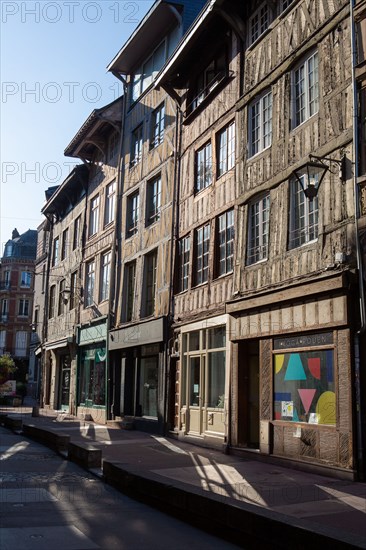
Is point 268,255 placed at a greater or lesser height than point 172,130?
lesser

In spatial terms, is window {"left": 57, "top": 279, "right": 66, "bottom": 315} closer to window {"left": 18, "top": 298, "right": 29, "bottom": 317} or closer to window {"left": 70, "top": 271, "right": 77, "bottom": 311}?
window {"left": 70, "top": 271, "right": 77, "bottom": 311}

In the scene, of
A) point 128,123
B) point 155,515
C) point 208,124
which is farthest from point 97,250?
point 155,515

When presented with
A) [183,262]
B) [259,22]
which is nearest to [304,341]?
[183,262]

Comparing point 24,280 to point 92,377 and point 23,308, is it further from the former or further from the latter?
point 92,377

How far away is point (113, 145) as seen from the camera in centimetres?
2506

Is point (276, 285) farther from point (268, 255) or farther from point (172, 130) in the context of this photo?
point (172, 130)

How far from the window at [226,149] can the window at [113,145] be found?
30.5 feet

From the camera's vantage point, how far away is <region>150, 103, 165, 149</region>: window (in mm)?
20302

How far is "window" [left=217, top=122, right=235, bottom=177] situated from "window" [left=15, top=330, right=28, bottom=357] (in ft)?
158

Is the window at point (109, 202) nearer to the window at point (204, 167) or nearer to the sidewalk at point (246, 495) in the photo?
the window at point (204, 167)

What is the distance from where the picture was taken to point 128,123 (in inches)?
917

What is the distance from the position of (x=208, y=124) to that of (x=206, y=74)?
161 cm

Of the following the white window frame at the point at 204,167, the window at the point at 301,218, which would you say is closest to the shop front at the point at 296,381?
the window at the point at 301,218

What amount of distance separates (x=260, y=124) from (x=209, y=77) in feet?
12.2
